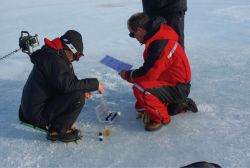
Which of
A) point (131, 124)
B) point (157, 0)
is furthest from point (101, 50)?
point (131, 124)

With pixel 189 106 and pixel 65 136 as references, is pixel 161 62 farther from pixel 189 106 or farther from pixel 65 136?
pixel 65 136

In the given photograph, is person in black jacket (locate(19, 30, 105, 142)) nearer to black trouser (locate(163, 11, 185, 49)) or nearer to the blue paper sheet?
the blue paper sheet

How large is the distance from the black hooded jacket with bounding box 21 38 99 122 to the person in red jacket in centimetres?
42

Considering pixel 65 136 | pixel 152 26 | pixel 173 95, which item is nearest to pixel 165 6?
pixel 152 26

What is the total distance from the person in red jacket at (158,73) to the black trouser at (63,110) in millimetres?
534

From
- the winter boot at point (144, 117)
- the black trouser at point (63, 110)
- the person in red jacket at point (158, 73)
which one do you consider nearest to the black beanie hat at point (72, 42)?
the black trouser at point (63, 110)

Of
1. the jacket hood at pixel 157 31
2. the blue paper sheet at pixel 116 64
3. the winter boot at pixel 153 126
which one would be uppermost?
the jacket hood at pixel 157 31

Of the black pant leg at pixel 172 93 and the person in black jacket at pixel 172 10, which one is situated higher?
the person in black jacket at pixel 172 10

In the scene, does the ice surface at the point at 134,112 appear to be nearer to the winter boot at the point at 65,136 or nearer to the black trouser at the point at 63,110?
the winter boot at the point at 65,136

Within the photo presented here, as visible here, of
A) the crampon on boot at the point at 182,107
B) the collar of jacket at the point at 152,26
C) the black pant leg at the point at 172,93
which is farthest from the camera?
the crampon on boot at the point at 182,107

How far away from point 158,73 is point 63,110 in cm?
83

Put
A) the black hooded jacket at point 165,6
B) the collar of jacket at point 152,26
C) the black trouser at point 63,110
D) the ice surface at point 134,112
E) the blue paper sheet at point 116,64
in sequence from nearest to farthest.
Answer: the ice surface at point 134,112
the black trouser at point 63,110
the collar of jacket at point 152,26
the blue paper sheet at point 116,64
the black hooded jacket at point 165,6

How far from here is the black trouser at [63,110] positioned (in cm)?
288

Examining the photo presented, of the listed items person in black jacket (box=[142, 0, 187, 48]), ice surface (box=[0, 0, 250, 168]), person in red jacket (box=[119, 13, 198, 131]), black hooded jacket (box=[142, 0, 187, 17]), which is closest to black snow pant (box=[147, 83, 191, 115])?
person in red jacket (box=[119, 13, 198, 131])
